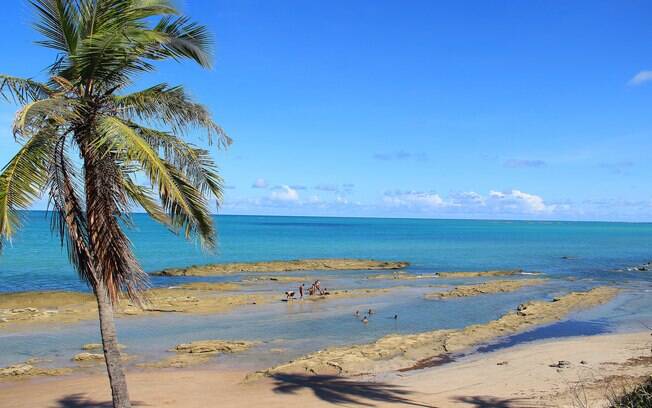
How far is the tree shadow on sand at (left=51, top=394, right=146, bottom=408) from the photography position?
15.4 meters

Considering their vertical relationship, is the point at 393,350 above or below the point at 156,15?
below

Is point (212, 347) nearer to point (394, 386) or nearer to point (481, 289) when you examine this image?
point (394, 386)

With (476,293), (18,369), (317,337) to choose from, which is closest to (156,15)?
(18,369)

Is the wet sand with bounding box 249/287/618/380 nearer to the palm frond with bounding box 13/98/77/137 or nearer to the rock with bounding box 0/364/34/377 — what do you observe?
the rock with bounding box 0/364/34/377

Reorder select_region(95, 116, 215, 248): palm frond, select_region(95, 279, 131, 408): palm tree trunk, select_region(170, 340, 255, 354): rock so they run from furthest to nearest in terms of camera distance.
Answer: select_region(170, 340, 255, 354): rock, select_region(95, 279, 131, 408): palm tree trunk, select_region(95, 116, 215, 248): palm frond

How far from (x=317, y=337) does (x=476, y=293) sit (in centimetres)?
1868

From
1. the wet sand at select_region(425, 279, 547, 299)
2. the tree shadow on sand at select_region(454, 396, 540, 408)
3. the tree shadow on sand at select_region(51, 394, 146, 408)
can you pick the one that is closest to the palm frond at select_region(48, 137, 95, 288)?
the tree shadow on sand at select_region(51, 394, 146, 408)

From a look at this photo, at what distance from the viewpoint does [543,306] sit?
108 ft

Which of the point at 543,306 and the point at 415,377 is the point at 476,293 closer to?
the point at 543,306

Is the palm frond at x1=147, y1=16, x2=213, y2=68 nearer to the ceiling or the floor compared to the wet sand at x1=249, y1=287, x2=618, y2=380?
nearer to the ceiling

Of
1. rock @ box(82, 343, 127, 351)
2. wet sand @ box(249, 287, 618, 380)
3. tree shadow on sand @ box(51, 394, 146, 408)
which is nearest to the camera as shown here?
tree shadow on sand @ box(51, 394, 146, 408)

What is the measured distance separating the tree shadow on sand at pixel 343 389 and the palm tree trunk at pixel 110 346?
7.44m

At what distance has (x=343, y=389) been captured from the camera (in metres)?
16.7

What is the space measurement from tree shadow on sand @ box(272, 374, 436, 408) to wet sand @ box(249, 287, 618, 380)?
735 millimetres
